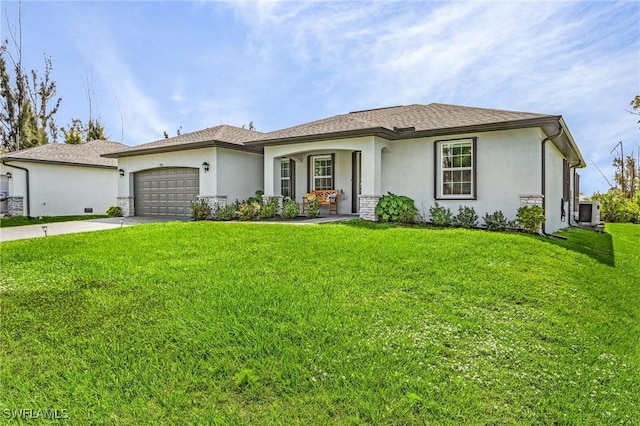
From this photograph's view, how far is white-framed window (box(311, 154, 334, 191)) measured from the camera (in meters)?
13.8

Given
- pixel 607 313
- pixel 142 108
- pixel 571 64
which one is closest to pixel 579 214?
pixel 571 64

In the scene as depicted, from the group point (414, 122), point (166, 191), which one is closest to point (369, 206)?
point (414, 122)

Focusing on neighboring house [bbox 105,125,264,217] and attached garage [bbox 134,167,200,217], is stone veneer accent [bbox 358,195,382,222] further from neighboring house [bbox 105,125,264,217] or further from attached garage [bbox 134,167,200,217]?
attached garage [bbox 134,167,200,217]

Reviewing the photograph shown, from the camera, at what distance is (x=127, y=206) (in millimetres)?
16281

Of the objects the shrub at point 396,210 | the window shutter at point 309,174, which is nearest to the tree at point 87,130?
the window shutter at point 309,174

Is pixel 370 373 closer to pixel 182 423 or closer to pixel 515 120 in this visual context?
pixel 182 423

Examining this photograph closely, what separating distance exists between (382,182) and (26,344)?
10305 mm

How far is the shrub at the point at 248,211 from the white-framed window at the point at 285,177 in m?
1.93

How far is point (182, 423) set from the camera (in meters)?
2.67

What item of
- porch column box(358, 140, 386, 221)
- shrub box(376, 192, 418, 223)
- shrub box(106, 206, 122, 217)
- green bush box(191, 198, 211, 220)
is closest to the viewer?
shrub box(376, 192, 418, 223)

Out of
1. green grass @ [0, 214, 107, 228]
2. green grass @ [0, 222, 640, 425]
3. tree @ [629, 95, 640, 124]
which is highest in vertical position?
tree @ [629, 95, 640, 124]

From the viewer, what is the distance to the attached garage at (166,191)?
588 inches

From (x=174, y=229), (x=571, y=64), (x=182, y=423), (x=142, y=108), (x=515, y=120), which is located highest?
(x=142, y=108)

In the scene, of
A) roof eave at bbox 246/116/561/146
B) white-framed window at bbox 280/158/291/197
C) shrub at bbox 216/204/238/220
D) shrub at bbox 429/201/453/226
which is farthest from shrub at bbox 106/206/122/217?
shrub at bbox 429/201/453/226
